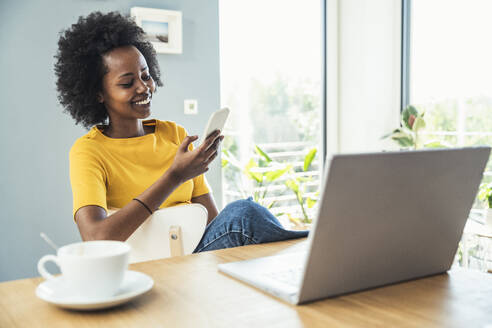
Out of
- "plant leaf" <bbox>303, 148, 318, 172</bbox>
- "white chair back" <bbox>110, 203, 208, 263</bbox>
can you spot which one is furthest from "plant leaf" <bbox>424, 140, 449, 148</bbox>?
"white chair back" <bbox>110, 203, 208, 263</bbox>

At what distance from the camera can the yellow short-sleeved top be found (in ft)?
4.79

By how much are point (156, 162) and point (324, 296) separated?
42.1 inches

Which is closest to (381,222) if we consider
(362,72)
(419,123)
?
(419,123)

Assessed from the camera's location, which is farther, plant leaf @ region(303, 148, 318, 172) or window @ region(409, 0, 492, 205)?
plant leaf @ region(303, 148, 318, 172)

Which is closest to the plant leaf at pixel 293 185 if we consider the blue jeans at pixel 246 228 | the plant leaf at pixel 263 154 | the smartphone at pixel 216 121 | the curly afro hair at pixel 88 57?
the plant leaf at pixel 263 154

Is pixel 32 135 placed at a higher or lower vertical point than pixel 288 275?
higher

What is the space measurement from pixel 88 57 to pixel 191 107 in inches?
52.4

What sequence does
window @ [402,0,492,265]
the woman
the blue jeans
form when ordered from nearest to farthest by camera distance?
the blue jeans, the woman, window @ [402,0,492,265]

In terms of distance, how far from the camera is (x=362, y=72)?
3.65 meters

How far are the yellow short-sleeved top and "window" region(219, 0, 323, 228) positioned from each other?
1806 mm

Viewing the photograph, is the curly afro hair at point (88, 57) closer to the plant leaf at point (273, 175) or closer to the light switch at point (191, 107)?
the light switch at point (191, 107)

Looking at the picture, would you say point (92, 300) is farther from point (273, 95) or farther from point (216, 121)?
point (273, 95)

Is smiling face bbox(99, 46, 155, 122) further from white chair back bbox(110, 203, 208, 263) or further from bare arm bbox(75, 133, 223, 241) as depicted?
white chair back bbox(110, 203, 208, 263)

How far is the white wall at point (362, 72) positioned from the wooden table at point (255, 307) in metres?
2.79
